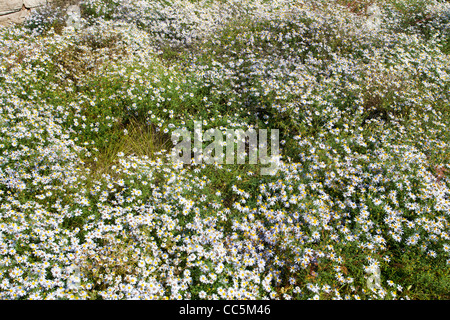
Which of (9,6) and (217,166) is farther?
(9,6)

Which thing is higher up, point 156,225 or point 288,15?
point 288,15

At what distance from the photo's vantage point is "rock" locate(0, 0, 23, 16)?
7.59 metres

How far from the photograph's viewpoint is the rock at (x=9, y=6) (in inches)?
299

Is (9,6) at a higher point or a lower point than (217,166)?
higher

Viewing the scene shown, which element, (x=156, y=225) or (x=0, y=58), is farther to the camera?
(x=0, y=58)

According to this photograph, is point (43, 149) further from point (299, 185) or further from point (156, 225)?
point (299, 185)

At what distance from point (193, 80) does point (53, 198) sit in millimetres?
3356

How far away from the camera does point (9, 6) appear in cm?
773

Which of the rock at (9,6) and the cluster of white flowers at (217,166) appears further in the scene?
the rock at (9,6)

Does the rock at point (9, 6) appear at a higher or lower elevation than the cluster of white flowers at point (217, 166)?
higher

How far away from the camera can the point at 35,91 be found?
509 centimetres

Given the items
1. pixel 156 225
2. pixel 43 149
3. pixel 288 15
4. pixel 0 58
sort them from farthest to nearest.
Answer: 1. pixel 288 15
2. pixel 0 58
3. pixel 43 149
4. pixel 156 225
